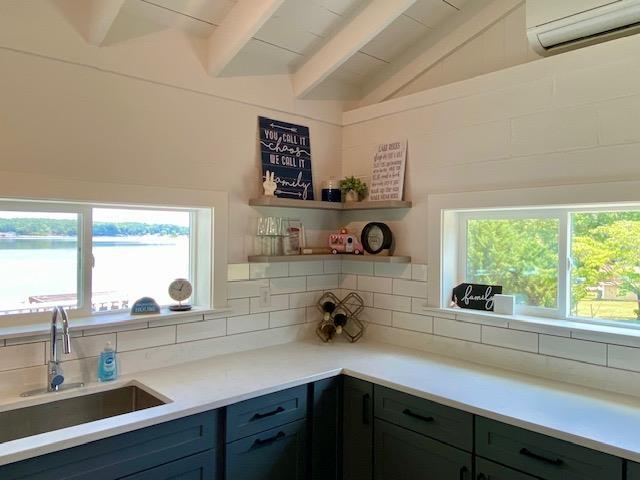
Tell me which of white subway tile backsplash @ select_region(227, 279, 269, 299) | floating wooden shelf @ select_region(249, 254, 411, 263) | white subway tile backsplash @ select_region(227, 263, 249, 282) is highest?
floating wooden shelf @ select_region(249, 254, 411, 263)

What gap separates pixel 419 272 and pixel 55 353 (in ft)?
5.89

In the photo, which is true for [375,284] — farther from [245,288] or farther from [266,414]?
[266,414]

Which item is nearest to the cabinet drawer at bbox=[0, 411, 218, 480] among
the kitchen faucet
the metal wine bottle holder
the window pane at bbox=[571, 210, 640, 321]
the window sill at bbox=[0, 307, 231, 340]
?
the kitchen faucet

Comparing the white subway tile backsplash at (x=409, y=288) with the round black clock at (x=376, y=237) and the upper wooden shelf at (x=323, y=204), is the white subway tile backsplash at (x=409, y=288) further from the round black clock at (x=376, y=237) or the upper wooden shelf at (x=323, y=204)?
the upper wooden shelf at (x=323, y=204)

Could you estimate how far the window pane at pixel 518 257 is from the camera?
2328 millimetres

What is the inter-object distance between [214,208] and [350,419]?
1242mm

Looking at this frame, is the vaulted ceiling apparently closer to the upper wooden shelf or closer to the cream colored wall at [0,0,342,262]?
the cream colored wall at [0,0,342,262]

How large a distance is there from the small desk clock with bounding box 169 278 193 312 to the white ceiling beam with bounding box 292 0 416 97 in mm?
1249

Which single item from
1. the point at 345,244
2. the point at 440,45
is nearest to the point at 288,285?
the point at 345,244

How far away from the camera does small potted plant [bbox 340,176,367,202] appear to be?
9.37 ft

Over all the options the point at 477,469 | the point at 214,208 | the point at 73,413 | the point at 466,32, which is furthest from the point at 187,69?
the point at 477,469

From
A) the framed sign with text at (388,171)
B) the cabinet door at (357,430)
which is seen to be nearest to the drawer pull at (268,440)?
the cabinet door at (357,430)

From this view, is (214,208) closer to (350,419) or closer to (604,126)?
(350,419)

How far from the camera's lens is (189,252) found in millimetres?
2572
